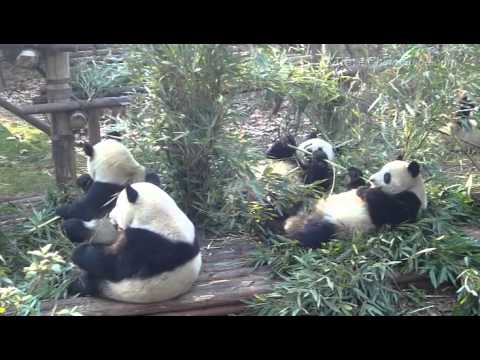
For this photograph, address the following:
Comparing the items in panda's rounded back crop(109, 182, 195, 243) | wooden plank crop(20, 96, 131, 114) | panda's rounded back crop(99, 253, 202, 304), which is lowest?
panda's rounded back crop(99, 253, 202, 304)

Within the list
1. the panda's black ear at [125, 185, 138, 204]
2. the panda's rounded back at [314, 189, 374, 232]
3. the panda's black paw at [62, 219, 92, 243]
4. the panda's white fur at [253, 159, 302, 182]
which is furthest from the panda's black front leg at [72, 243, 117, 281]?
the panda's rounded back at [314, 189, 374, 232]

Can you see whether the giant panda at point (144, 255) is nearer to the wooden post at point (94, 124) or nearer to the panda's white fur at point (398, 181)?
the panda's white fur at point (398, 181)

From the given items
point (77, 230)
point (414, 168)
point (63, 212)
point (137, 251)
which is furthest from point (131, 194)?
point (414, 168)

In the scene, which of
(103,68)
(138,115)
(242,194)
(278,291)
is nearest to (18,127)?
(103,68)

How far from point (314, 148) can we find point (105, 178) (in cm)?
146

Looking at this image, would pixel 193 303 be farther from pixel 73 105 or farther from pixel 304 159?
pixel 73 105

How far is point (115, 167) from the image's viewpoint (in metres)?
3.88

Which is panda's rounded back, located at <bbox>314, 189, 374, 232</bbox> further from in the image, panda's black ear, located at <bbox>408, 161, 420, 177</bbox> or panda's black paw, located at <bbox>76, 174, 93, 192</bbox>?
panda's black paw, located at <bbox>76, 174, 93, 192</bbox>

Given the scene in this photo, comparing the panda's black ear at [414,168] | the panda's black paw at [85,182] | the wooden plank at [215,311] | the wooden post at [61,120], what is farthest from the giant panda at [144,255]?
the wooden post at [61,120]

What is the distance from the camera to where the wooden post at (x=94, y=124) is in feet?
16.2

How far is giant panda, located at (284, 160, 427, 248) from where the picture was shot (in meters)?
3.73

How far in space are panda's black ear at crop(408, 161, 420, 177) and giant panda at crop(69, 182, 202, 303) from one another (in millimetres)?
1393
